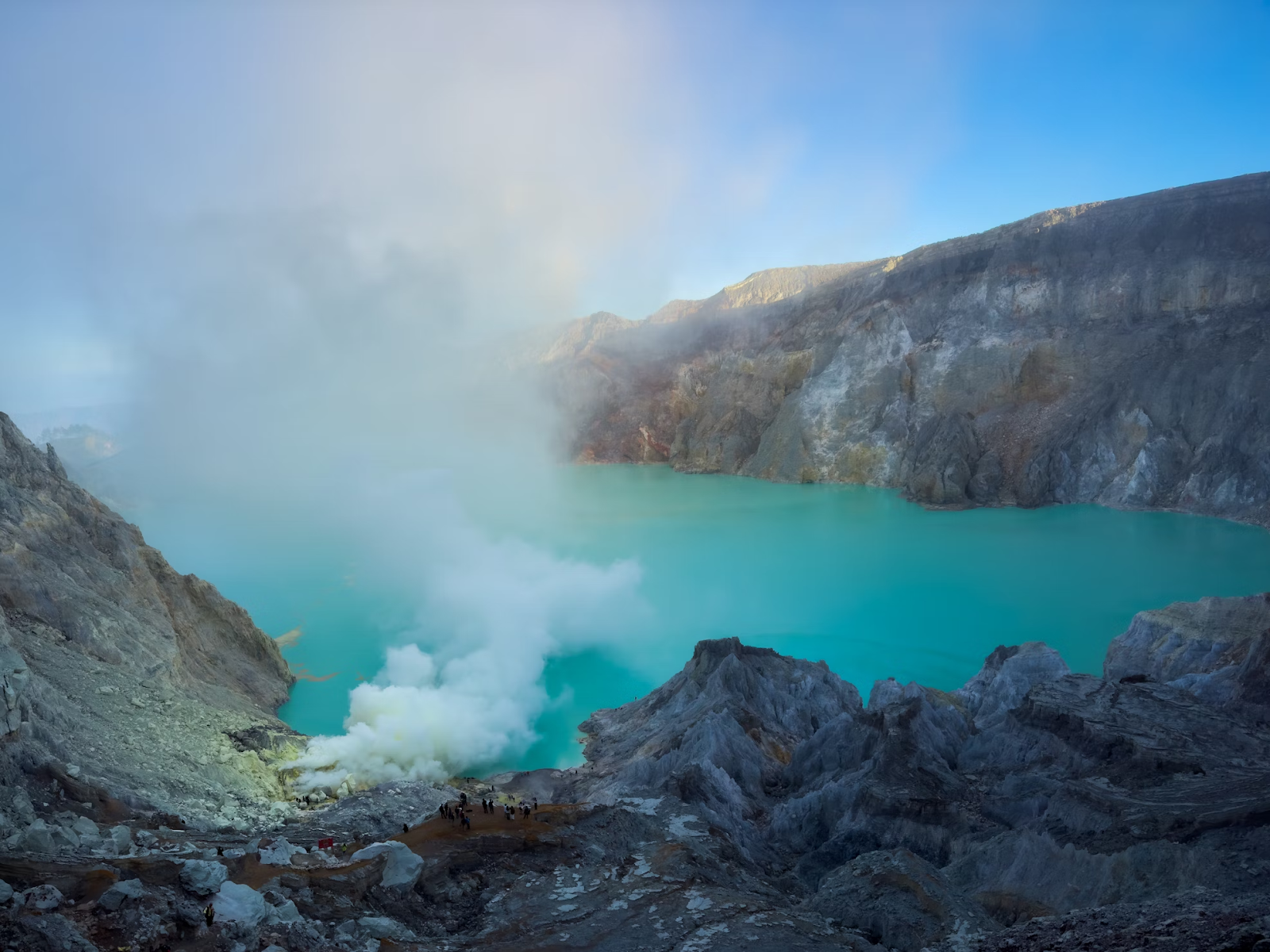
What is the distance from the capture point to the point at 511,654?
25.6 m

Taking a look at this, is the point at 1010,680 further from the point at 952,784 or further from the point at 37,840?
the point at 37,840

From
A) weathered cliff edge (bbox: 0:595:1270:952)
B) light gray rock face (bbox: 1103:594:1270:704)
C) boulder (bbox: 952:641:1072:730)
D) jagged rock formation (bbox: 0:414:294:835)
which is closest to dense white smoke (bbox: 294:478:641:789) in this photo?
jagged rock formation (bbox: 0:414:294:835)

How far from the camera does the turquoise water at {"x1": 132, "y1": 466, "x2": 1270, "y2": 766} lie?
83.3 feet

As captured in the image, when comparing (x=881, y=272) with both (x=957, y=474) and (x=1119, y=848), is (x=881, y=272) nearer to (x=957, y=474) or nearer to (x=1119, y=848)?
(x=957, y=474)

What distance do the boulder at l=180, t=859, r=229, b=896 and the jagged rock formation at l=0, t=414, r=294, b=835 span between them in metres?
2.74

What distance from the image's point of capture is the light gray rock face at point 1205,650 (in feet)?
51.1

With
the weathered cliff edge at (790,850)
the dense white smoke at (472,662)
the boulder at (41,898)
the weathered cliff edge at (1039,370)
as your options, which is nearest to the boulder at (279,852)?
the weathered cliff edge at (790,850)

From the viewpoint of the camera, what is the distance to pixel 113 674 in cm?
1587

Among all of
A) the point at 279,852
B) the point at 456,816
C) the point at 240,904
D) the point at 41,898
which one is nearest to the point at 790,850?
the point at 456,816

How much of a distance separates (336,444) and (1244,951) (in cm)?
8500

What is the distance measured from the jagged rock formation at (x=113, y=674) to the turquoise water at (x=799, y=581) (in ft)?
11.4

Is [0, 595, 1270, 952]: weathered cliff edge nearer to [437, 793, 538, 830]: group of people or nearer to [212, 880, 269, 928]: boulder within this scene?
[212, 880, 269, 928]: boulder

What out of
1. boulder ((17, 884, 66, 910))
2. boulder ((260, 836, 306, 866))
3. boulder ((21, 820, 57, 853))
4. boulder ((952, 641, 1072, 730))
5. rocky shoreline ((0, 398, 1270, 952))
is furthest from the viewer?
boulder ((952, 641, 1072, 730))

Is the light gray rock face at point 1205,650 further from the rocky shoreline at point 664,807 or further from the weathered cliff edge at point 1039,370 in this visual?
A: the weathered cliff edge at point 1039,370
